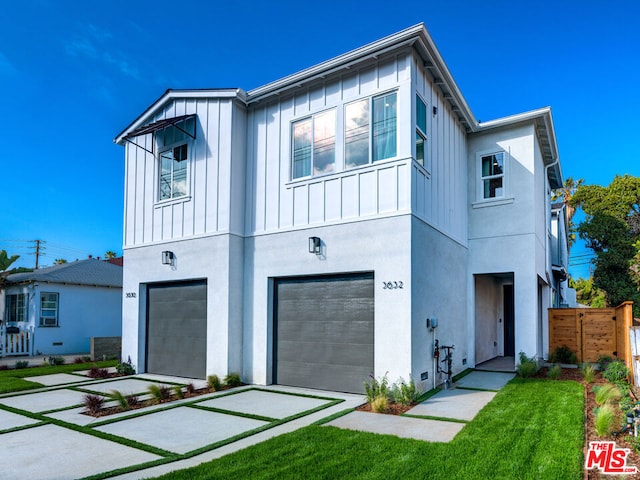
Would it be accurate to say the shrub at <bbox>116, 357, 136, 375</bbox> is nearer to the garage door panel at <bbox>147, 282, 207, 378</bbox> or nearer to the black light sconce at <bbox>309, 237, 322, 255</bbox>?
the garage door panel at <bbox>147, 282, 207, 378</bbox>

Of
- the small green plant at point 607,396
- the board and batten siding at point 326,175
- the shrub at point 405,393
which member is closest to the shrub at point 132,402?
the board and batten siding at point 326,175

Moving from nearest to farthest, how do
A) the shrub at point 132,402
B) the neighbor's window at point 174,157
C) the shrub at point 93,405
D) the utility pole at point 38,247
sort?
the shrub at point 93,405
the shrub at point 132,402
the neighbor's window at point 174,157
the utility pole at point 38,247

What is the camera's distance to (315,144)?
967 centimetres

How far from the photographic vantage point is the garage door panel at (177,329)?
1067cm

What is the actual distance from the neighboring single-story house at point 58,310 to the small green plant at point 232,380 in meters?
11.4

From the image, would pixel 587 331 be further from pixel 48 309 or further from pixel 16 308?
pixel 16 308

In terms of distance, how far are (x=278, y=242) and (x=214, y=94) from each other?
4.08 m

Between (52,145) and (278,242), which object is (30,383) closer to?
(278,242)

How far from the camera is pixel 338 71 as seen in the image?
9.31 meters

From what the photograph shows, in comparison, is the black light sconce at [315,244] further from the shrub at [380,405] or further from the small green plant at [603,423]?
the small green plant at [603,423]

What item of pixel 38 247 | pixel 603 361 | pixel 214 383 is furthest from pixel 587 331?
pixel 38 247

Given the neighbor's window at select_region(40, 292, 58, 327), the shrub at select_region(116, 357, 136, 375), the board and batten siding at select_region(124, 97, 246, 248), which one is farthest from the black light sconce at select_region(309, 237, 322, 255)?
the neighbor's window at select_region(40, 292, 58, 327)

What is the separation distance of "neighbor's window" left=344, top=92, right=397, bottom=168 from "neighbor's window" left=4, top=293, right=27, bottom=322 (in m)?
15.5

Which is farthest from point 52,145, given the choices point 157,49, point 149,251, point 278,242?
point 278,242
